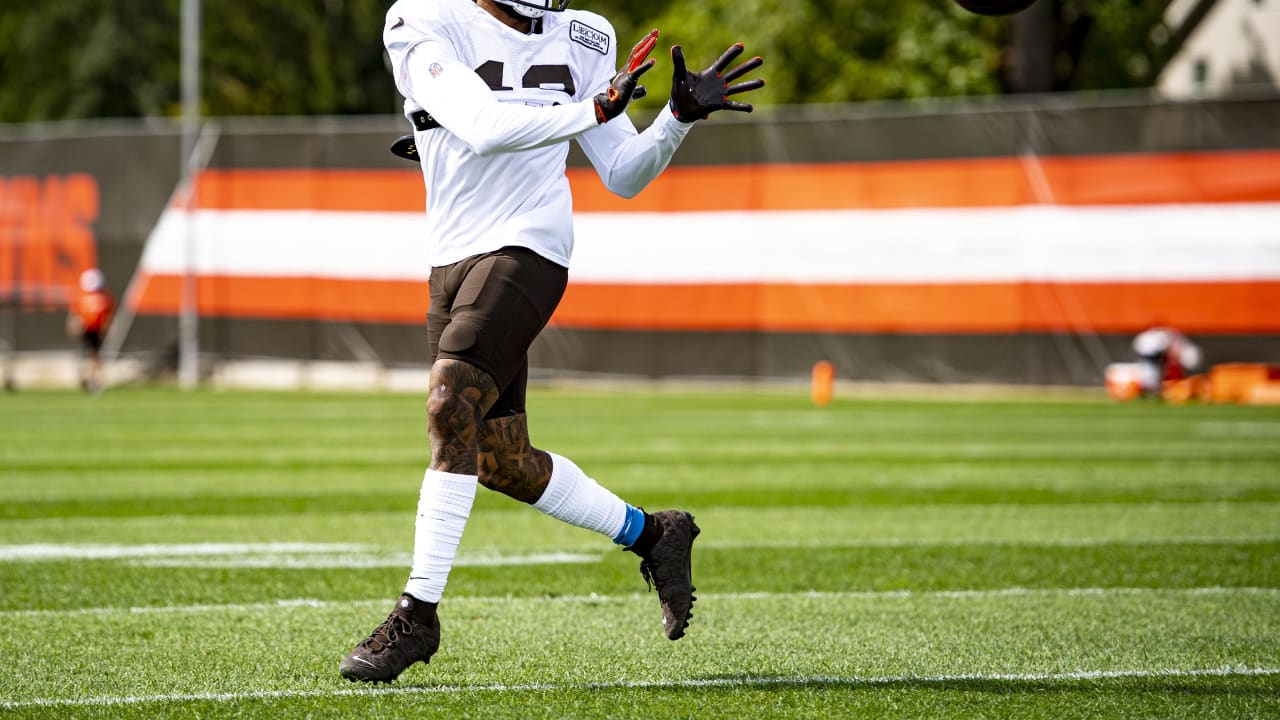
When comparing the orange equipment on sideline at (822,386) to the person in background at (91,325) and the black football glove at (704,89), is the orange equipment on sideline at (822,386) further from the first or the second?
the black football glove at (704,89)

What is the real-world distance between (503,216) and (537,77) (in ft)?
1.35

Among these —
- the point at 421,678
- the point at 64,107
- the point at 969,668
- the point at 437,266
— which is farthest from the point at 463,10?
the point at 64,107

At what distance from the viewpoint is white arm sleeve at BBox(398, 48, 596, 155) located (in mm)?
4094

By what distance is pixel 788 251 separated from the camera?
2008 cm

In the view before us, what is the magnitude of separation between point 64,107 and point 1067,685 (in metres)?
43.4

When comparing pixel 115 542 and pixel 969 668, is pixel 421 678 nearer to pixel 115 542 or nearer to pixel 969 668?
pixel 969 668

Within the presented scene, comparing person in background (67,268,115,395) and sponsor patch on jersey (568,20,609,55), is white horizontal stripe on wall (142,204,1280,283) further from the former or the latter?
sponsor patch on jersey (568,20,609,55)

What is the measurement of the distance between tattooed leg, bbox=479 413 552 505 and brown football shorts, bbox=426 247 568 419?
0.04 metres

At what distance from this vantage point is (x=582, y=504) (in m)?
4.54

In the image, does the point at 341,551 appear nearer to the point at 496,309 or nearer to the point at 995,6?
the point at 496,309

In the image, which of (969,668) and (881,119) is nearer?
(969,668)

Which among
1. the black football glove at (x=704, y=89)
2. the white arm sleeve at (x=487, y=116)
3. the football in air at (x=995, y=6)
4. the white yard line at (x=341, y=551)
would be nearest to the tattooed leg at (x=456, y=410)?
the white arm sleeve at (x=487, y=116)

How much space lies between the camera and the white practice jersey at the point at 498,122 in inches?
162

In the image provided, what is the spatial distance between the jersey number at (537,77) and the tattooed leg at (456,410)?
778 mm
